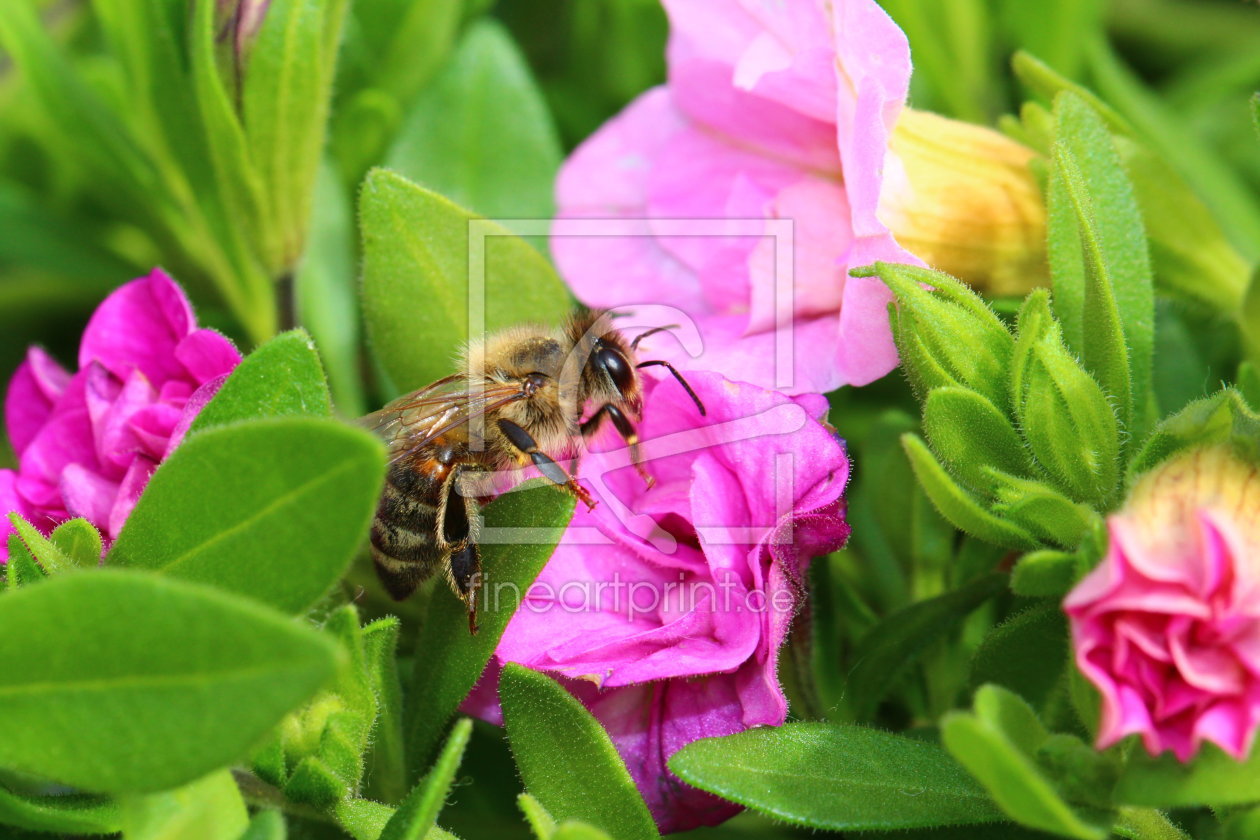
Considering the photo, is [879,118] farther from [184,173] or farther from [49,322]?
[49,322]

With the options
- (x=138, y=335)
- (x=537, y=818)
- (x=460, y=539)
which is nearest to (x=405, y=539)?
(x=460, y=539)

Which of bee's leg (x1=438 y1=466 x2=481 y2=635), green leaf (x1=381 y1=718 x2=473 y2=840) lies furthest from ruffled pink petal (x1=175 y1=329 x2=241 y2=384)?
green leaf (x1=381 y1=718 x2=473 y2=840)

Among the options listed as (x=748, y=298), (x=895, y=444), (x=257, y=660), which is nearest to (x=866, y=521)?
(x=895, y=444)

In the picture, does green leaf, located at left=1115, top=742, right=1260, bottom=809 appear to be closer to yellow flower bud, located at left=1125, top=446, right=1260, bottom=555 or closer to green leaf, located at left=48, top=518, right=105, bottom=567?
yellow flower bud, located at left=1125, top=446, right=1260, bottom=555

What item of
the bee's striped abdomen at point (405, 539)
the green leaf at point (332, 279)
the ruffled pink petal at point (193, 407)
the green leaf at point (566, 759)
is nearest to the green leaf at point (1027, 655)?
the green leaf at point (566, 759)

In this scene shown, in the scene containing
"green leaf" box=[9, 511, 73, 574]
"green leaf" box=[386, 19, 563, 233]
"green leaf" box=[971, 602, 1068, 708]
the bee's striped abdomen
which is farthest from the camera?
"green leaf" box=[386, 19, 563, 233]

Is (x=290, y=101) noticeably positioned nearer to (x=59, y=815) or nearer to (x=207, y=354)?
(x=207, y=354)
